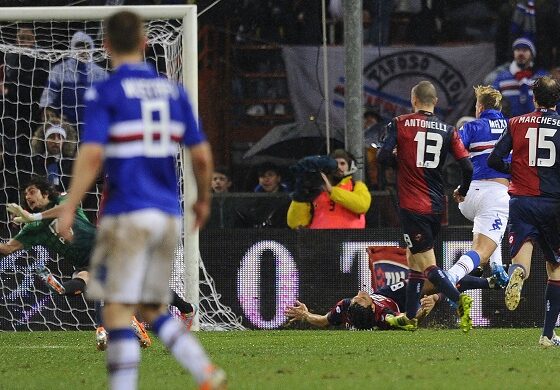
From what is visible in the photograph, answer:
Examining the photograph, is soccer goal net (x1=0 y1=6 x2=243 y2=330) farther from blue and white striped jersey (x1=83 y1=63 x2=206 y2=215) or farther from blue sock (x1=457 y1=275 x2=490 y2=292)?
blue and white striped jersey (x1=83 y1=63 x2=206 y2=215)

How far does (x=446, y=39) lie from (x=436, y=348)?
734 centimetres

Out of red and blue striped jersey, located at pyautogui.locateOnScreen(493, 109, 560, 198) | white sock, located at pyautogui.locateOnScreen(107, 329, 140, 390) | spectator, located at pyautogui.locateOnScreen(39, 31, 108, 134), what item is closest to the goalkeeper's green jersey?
spectator, located at pyautogui.locateOnScreen(39, 31, 108, 134)

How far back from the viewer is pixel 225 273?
46.2 feet

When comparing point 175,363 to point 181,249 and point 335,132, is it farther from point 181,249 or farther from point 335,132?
point 335,132

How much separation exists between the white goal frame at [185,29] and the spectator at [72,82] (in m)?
1.09

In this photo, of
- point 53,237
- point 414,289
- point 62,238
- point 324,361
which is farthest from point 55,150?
point 324,361

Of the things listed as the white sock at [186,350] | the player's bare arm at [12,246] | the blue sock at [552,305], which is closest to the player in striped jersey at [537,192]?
the blue sock at [552,305]

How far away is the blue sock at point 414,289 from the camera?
12.1 metres

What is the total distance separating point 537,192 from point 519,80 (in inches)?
236

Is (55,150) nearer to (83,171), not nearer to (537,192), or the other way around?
(537,192)

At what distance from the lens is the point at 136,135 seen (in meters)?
6.35

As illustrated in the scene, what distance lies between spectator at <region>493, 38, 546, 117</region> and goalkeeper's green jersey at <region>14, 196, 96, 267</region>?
20.0 ft

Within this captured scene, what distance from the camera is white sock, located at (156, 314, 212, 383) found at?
245 inches

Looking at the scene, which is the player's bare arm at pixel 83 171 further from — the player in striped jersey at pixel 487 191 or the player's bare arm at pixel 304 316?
the player in striped jersey at pixel 487 191
